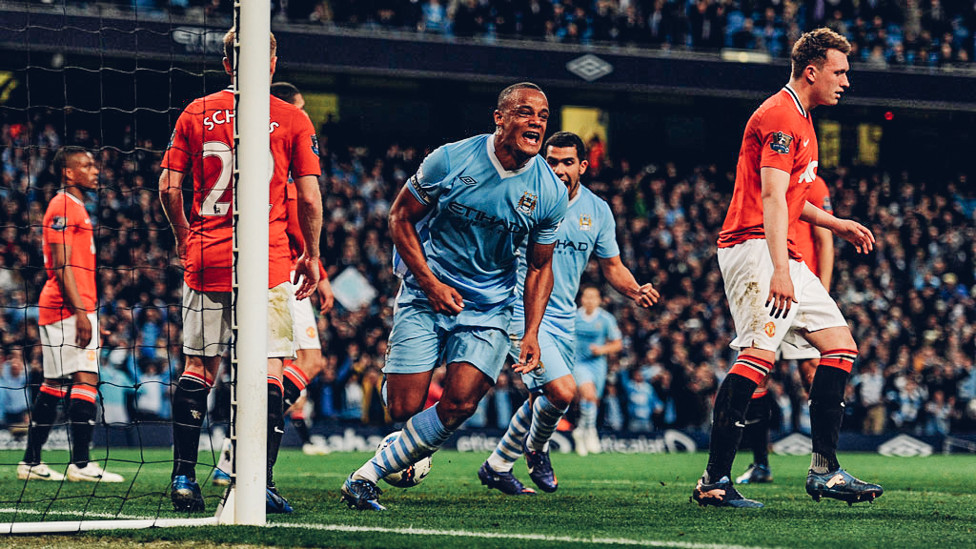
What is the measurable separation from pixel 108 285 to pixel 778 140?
12.5m

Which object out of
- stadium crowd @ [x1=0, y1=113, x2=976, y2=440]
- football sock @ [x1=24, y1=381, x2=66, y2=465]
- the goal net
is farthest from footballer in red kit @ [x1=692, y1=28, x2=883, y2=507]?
stadium crowd @ [x1=0, y1=113, x2=976, y2=440]

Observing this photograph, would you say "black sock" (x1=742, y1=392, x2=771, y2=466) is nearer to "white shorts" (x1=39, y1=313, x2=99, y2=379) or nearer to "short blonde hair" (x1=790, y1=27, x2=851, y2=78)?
"short blonde hair" (x1=790, y1=27, x2=851, y2=78)

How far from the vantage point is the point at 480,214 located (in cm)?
584

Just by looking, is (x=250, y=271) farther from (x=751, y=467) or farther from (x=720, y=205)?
(x=720, y=205)

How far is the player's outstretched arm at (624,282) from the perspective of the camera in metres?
7.68

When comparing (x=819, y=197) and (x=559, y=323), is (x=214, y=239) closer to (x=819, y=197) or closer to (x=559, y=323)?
(x=559, y=323)

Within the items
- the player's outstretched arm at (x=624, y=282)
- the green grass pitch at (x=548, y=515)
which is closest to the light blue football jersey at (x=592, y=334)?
the green grass pitch at (x=548, y=515)

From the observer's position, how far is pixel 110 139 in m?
19.4

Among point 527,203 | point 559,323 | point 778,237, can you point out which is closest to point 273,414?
point 527,203

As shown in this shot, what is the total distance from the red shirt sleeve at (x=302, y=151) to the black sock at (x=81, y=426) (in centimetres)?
299

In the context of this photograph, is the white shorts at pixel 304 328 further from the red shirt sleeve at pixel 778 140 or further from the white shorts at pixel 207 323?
the red shirt sleeve at pixel 778 140

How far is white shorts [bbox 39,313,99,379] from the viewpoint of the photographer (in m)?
8.33

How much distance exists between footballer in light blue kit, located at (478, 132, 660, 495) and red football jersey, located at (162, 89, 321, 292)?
2219 mm

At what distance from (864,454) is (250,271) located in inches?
487
